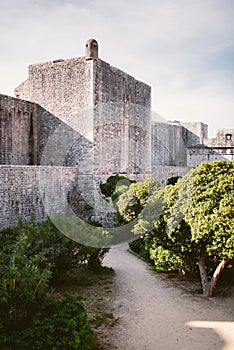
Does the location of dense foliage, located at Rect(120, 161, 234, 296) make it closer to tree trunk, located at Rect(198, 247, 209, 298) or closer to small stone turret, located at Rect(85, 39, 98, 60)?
tree trunk, located at Rect(198, 247, 209, 298)

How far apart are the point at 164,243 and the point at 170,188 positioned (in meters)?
1.45

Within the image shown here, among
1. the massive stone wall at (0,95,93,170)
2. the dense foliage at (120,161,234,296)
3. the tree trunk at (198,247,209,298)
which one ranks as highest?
the massive stone wall at (0,95,93,170)

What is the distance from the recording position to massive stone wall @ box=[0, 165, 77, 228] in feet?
34.7

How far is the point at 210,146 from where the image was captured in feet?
101

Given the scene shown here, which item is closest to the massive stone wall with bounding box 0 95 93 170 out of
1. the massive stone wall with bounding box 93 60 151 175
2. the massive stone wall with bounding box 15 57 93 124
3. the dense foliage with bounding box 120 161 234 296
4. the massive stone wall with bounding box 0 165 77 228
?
the massive stone wall with bounding box 15 57 93 124

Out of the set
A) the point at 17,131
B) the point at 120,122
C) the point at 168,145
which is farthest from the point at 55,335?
the point at 168,145

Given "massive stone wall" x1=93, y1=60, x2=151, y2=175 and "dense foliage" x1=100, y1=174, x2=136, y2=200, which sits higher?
"massive stone wall" x1=93, y1=60, x2=151, y2=175

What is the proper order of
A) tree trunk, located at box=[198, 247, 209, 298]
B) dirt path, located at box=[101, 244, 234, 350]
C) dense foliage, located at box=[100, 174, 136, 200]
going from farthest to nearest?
dense foliage, located at box=[100, 174, 136, 200] < tree trunk, located at box=[198, 247, 209, 298] < dirt path, located at box=[101, 244, 234, 350]

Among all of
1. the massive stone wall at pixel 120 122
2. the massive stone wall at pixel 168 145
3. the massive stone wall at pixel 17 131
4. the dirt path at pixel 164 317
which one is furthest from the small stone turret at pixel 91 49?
the massive stone wall at pixel 168 145

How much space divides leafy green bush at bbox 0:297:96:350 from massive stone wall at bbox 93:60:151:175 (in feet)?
31.1

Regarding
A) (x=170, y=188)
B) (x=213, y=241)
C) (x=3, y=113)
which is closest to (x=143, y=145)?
(x=3, y=113)

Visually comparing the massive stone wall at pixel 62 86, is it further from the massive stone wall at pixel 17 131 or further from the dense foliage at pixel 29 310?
the dense foliage at pixel 29 310

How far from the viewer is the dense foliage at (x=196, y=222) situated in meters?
7.85

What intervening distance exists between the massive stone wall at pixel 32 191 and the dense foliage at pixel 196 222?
3535mm
